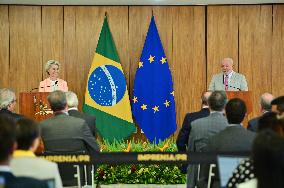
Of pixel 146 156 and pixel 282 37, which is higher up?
pixel 282 37

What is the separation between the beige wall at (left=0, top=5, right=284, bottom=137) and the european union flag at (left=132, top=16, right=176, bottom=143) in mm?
261

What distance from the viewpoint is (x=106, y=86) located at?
9.88 metres

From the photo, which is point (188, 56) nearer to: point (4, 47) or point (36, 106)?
point (4, 47)

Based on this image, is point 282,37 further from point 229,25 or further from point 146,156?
point 146,156

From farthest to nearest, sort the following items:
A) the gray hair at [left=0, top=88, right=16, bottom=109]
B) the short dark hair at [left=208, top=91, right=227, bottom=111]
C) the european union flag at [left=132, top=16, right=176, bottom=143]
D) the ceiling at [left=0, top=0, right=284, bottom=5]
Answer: the european union flag at [left=132, top=16, right=176, bottom=143] → the ceiling at [left=0, top=0, right=284, bottom=5] → the gray hair at [left=0, top=88, right=16, bottom=109] → the short dark hair at [left=208, top=91, right=227, bottom=111]

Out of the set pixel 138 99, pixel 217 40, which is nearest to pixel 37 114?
pixel 138 99

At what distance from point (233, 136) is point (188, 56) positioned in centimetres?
592

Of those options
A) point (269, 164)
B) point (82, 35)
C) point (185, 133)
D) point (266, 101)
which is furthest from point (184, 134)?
point (82, 35)

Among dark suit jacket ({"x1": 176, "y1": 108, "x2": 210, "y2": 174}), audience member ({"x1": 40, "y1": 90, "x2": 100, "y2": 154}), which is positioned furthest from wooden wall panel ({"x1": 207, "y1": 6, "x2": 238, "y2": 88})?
audience member ({"x1": 40, "y1": 90, "x2": 100, "y2": 154})

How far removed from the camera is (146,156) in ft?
14.6

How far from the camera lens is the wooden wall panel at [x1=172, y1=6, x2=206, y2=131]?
405 inches

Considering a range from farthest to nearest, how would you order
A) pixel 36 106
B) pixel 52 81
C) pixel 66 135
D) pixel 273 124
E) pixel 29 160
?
pixel 52 81, pixel 36 106, pixel 66 135, pixel 273 124, pixel 29 160

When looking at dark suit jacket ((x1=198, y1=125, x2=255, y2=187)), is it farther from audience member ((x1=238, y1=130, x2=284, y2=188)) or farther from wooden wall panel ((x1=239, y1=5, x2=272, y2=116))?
wooden wall panel ((x1=239, y1=5, x2=272, y2=116))

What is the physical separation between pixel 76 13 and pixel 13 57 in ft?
4.42
